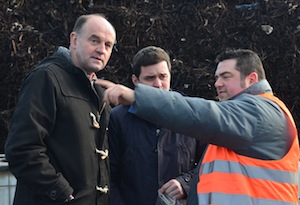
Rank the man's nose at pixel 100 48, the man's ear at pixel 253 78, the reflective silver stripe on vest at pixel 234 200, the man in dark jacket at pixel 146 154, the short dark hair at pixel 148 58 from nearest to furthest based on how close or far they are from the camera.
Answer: the reflective silver stripe on vest at pixel 234 200
the man's ear at pixel 253 78
the man's nose at pixel 100 48
the man in dark jacket at pixel 146 154
the short dark hair at pixel 148 58

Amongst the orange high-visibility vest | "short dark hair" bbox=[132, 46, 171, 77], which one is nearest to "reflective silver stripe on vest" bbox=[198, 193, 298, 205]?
the orange high-visibility vest

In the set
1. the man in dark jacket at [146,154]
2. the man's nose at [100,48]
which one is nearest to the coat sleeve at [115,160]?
the man in dark jacket at [146,154]

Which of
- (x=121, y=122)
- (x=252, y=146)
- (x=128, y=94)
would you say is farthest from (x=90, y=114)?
(x=252, y=146)

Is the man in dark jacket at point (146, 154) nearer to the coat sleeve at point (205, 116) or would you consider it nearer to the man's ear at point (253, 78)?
the man's ear at point (253, 78)

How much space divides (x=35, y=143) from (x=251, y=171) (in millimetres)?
1083

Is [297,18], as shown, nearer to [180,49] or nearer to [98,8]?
[180,49]

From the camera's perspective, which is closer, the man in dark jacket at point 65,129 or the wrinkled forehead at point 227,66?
the man in dark jacket at point 65,129

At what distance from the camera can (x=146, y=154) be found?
10.8 feet

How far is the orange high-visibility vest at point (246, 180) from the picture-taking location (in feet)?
8.22

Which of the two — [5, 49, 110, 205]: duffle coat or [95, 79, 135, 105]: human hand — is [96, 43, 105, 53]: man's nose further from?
[95, 79, 135, 105]: human hand

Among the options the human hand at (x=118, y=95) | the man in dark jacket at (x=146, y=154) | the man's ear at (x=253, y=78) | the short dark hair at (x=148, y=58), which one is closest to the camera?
the human hand at (x=118, y=95)

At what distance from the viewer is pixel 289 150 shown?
2.60m

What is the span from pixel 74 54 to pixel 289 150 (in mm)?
1326

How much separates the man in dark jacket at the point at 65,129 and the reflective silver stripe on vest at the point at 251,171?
0.71 metres
